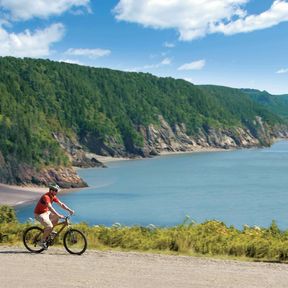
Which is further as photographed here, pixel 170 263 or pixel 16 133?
pixel 16 133

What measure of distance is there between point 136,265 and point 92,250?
9.12ft

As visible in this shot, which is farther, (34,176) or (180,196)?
(34,176)

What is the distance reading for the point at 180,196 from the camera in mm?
115375

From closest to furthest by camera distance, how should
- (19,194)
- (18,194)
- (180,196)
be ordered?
(180,196) < (18,194) < (19,194)

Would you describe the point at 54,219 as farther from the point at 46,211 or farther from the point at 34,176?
the point at 34,176

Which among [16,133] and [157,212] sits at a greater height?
[16,133]

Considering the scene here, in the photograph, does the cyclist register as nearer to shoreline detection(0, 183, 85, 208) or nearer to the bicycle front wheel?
the bicycle front wheel

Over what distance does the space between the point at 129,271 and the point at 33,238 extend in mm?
4596

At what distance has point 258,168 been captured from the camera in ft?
591

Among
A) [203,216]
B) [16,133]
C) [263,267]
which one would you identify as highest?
[16,133]

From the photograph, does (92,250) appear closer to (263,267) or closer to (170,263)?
(170,263)

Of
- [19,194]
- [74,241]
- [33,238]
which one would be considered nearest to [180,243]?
[74,241]

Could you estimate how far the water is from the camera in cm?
8706

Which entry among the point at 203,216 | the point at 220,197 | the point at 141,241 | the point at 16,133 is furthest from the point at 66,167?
the point at 141,241
